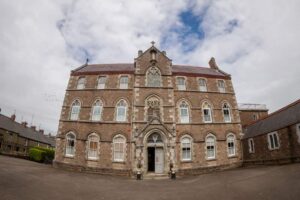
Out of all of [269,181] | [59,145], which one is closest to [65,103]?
[59,145]

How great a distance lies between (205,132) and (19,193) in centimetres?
1783

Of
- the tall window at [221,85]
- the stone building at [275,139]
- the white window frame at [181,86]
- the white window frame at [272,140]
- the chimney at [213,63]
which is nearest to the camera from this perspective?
the stone building at [275,139]

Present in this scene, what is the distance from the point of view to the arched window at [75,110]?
73.3ft

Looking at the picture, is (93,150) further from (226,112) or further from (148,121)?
(226,112)

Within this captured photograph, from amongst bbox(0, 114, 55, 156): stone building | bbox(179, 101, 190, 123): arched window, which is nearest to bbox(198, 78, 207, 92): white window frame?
bbox(179, 101, 190, 123): arched window

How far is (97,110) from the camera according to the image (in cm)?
2216

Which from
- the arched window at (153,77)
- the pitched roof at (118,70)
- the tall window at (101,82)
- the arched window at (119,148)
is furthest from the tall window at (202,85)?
the tall window at (101,82)

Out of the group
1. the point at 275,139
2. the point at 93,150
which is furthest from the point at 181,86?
the point at 93,150

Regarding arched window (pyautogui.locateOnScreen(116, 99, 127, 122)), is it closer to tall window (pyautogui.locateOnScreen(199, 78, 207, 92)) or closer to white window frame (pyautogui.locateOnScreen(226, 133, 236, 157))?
tall window (pyautogui.locateOnScreen(199, 78, 207, 92))

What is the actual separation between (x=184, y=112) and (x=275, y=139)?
30.9 ft

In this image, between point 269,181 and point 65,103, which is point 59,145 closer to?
point 65,103

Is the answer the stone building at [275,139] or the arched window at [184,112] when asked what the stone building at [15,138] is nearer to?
the arched window at [184,112]

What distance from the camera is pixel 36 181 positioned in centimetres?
1223

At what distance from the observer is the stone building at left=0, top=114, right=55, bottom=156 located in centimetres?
3678
